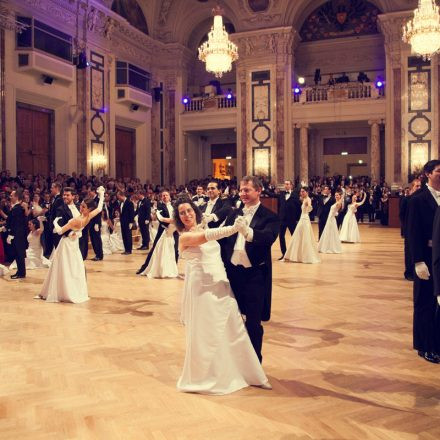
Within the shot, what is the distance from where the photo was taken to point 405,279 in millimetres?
7691

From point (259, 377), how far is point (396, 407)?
87 cm

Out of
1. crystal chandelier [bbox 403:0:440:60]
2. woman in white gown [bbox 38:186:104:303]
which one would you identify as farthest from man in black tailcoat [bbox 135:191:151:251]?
crystal chandelier [bbox 403:0:440:60]

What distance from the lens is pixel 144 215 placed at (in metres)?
11.7

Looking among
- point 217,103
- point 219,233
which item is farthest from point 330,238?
point 217,103

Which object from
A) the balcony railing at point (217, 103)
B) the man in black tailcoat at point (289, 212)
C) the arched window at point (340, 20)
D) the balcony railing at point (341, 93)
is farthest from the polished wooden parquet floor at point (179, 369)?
the arched window at point (340, 20)

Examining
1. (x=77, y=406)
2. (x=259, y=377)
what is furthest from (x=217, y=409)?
(x=77, y=406)

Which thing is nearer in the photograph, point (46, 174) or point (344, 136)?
point (46, 174)

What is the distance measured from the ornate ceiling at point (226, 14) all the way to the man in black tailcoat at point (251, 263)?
1617 centimetres

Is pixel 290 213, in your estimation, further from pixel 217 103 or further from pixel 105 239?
pixel 217 103

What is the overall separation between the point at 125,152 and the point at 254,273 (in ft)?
57.1

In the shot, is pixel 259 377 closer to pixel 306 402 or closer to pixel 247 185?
pixel 306 402

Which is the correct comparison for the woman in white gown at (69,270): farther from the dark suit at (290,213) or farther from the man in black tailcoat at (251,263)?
the dark suit at (290,213)

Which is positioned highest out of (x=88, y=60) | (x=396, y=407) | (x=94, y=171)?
(x=88, y=60)

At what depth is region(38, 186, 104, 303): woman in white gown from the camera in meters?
6.30
